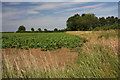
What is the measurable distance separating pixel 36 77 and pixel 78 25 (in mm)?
30796

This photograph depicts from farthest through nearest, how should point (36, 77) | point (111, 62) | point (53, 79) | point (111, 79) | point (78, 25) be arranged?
point (78, 25)
point (111, 62)
point (36, 77)
point (53, 79)
point (111, 79)

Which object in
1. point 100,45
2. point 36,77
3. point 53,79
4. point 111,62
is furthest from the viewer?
point 100,45

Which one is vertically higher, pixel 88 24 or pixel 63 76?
pixel 88 24

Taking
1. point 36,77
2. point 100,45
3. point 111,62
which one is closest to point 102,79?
point 111,62

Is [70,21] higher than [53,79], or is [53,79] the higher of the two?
[70,21]

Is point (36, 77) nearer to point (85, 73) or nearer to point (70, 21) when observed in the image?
point (85, 73)

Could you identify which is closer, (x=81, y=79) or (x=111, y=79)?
(x=111, y=79)

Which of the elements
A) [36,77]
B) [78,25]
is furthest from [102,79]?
[78,25]

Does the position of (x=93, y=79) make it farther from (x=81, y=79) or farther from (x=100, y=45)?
(x=100, y=45)

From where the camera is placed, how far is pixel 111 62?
Answer: 9.46 feet

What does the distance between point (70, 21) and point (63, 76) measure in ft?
109

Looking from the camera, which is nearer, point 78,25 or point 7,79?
point 7,79

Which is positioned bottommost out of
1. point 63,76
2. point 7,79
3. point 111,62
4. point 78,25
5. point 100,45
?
point 7,79

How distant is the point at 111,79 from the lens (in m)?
2.21
